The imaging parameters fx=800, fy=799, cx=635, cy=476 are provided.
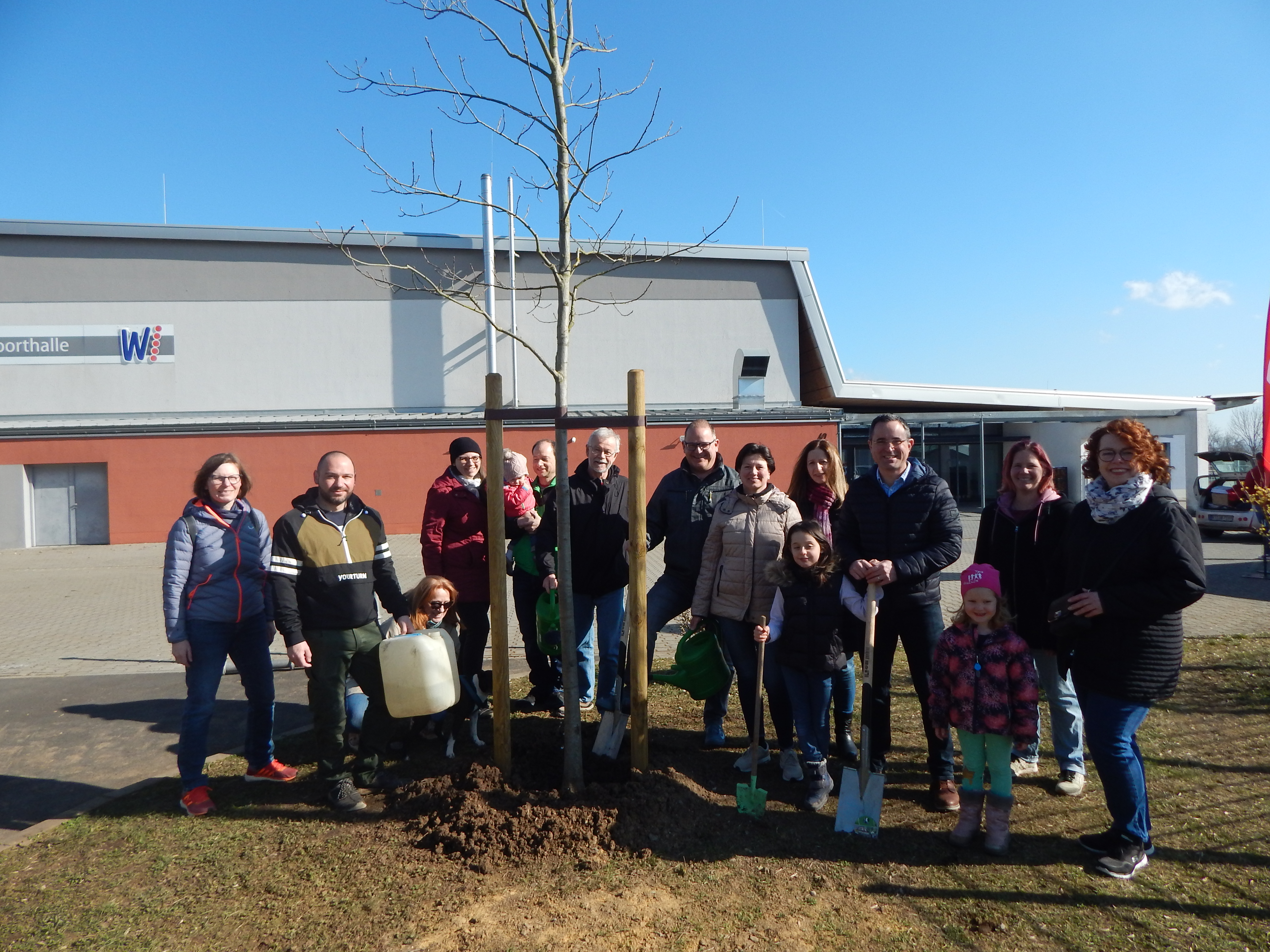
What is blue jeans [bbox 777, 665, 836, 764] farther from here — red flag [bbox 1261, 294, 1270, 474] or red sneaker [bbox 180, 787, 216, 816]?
red flag [bbox 1261, 294, 1270, 474]

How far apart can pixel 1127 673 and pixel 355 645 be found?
349 centimetres

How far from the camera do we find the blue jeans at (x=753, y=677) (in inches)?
167

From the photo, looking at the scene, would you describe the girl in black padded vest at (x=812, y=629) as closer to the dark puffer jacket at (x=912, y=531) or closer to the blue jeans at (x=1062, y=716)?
the dark puffer jacket at (x=912, y=531)

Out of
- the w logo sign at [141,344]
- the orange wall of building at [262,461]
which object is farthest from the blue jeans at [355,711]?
the w logo sign at [141,344]

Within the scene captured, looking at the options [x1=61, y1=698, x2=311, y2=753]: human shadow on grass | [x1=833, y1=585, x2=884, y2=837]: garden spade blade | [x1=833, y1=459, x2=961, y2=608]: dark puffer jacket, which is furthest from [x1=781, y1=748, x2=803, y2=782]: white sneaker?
[x1=61, y1=698, x2=311, y2=753]: human shadow on grass

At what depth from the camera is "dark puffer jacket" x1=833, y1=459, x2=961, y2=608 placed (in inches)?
154

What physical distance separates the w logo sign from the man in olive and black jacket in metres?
19.2

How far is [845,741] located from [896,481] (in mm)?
1542

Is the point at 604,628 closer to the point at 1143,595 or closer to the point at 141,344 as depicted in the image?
the point at 1143,595

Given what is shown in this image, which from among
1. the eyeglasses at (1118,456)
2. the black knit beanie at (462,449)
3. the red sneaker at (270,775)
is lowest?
the red sneaker at (270,775)

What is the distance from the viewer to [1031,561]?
4.07 metres

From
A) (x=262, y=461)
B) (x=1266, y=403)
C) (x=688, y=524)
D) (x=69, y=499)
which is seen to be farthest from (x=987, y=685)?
(x=69, y=499)

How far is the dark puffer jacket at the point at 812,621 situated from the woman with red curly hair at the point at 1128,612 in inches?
39.0

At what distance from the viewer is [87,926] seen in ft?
9.72
